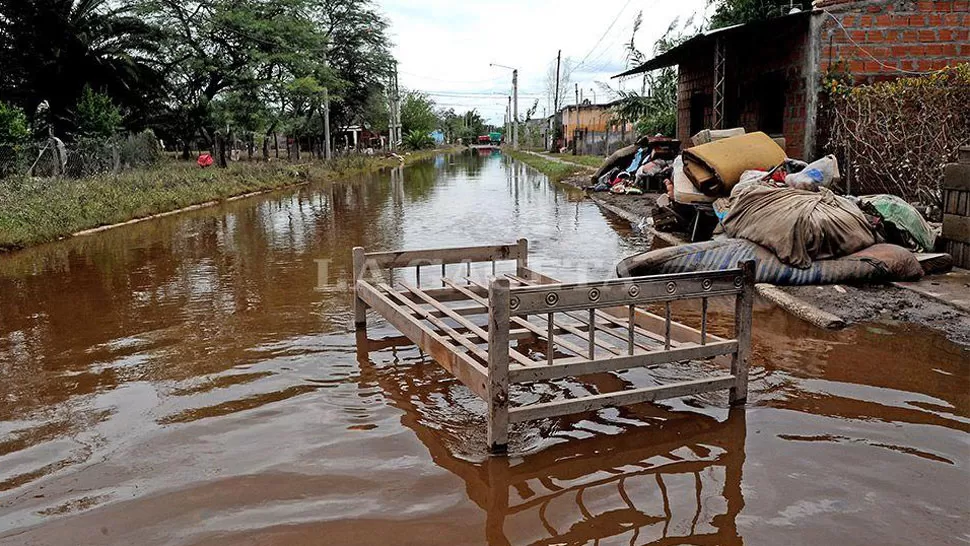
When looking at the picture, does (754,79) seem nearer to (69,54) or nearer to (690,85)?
(690,85)

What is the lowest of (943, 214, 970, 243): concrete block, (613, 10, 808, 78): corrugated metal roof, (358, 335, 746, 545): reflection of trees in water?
(358, 335, 746, 545): reflection of trees in water

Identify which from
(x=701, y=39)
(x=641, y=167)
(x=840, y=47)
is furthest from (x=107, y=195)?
(x=840, y=47)

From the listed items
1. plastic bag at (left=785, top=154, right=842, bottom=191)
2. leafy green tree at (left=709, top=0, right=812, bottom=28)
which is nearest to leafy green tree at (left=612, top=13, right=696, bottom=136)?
leafy green tree at (left=709, top=0, right=812, bottom=28)

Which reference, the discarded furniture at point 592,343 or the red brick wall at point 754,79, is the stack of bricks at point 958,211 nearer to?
the discarded furniture at point 592,343

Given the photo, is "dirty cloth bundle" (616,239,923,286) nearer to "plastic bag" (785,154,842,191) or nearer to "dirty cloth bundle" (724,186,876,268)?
"dirty cloth bundle" (724,186,876,268)

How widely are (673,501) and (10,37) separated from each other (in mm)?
26955

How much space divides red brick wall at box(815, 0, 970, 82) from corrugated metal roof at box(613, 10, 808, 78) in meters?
0.54

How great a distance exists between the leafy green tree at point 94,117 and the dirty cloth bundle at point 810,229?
19.6m

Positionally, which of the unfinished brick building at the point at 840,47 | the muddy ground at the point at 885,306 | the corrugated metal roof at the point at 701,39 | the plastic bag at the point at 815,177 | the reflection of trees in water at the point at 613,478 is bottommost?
the reflection of trees in water at the point at 613,478

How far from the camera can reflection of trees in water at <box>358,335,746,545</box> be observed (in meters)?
2.98

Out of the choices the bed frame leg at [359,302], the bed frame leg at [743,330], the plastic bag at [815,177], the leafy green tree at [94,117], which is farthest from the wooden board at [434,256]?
the leafy green tree at [94,117]

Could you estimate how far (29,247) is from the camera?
35.0 feet

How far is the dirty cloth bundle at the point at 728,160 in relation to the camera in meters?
8.98

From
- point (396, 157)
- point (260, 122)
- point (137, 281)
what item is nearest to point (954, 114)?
point (137, 281)
